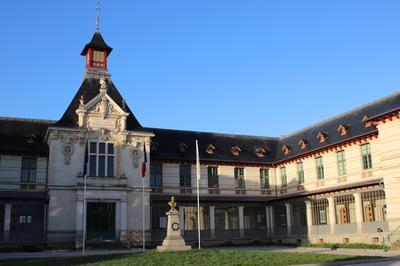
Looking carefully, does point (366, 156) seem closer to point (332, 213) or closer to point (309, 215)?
point (332, 213)

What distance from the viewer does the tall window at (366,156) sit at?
115 ft

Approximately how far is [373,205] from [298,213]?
8.93 m

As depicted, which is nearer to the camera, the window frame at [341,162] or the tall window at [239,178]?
the window frame at [341,162]

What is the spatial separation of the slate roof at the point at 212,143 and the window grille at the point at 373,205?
43.4ft

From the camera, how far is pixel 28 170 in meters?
38.4

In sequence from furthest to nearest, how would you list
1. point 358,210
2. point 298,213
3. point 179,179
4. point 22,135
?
1. point 179,179
2. point 298,213
3. point 22,135
4. point 358,210

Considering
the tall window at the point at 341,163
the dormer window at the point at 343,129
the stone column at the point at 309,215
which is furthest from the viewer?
the stone column at the point at 309,215

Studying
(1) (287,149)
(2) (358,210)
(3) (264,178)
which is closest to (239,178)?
(3) (264,178)

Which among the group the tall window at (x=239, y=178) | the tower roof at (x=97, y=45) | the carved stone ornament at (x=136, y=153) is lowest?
the tall window at (x=239, y=178)

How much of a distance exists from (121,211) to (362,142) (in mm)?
18979

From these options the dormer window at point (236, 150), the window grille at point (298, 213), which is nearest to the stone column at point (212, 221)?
the dormer window at point (236, 150)

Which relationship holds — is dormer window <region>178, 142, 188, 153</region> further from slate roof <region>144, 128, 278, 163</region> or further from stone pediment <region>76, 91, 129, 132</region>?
stone pediment <region>76, 91, 129, 132</region>

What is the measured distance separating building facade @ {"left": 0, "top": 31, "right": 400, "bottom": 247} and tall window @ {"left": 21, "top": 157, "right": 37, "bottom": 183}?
0.08m

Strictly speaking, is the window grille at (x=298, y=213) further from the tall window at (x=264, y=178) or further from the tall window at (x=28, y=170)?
the tall window at (x=28, y=170)
